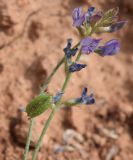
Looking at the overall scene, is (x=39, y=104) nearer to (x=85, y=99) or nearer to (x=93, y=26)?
(x=85, y=99)

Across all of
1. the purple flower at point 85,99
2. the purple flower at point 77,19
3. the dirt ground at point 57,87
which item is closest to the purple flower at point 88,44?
the purple flower at point 77,19

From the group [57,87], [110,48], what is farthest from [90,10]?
[57,87]

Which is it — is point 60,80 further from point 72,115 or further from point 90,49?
point 90,49

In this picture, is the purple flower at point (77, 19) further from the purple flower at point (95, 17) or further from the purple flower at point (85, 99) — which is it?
the purple flower at point (85, 99)

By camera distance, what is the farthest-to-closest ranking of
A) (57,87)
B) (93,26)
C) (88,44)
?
1. (57,87)
2. (93,26)
3. (88,44)

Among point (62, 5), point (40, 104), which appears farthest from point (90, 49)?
point (62, 5)

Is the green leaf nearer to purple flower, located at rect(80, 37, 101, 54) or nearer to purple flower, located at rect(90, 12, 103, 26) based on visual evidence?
purple flower, located at rect(80, 37, 101, 54)
